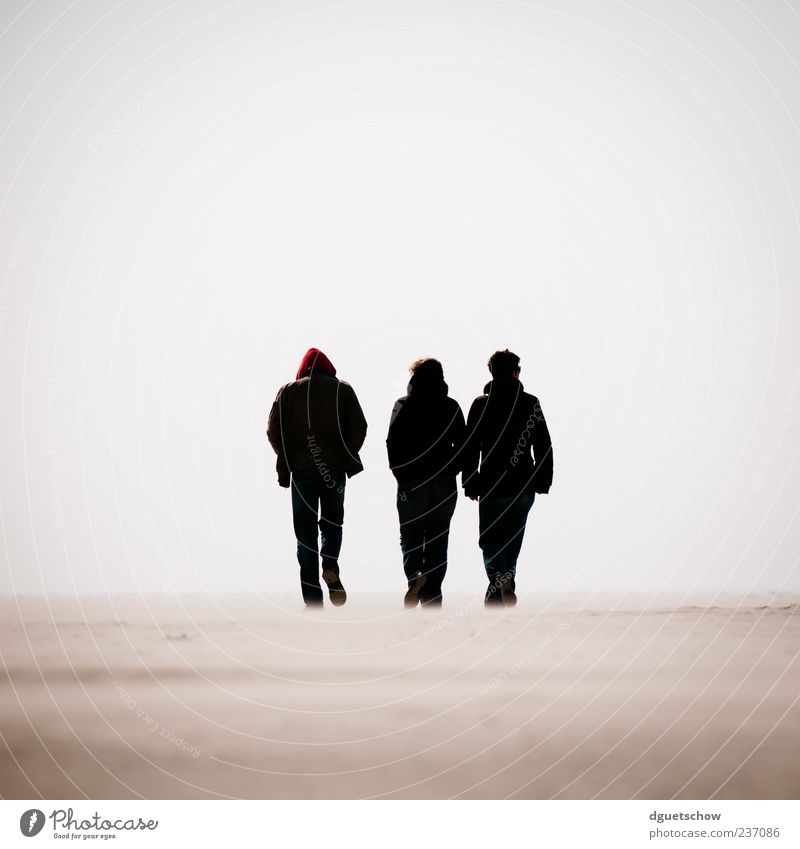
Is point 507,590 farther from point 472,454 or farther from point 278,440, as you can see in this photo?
point 278,440

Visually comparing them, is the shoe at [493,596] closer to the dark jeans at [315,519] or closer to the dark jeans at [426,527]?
the dark jeans at [426,527]

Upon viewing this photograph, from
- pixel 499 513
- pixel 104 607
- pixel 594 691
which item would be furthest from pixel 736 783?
pixel 104 607

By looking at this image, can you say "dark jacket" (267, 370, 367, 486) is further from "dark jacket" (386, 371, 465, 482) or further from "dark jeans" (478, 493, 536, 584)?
"dark jeans" (478, 493, 536, 584)

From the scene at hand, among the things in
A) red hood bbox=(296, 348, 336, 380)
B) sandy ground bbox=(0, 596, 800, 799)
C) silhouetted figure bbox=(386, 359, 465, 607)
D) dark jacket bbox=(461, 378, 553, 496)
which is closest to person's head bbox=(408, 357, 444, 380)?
silhouetted figure bbox=(386, 359, 465, 607)

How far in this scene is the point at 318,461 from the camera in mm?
10555

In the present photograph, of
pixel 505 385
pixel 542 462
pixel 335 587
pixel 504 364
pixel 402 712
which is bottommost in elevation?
pixel 402 712

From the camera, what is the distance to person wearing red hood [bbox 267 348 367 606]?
10523 millimetres

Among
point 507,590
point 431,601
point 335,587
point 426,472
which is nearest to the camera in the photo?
point 335,587

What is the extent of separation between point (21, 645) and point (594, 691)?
13.2ft

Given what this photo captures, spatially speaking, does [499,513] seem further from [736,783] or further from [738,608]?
[736,783]

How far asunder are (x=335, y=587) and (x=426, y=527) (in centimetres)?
113

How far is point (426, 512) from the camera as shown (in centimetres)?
1088

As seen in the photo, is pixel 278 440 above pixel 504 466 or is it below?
above
